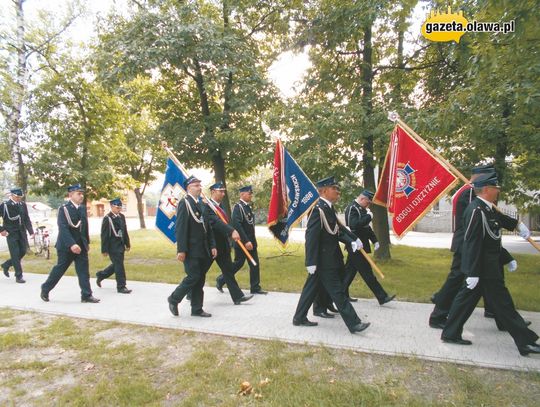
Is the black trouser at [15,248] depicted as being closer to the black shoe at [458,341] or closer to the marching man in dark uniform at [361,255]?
the marching man in dark uniform at [361,255]

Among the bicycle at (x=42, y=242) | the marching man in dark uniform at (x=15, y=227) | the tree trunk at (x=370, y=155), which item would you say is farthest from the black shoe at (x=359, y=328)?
the bicycle at (x=42, y=242)

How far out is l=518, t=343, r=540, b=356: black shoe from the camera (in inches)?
174

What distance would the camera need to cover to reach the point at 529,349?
4.43 metres

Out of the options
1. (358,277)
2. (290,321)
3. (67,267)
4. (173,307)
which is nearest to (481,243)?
(290,321)

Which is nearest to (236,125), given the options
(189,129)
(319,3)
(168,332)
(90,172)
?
(189,129)

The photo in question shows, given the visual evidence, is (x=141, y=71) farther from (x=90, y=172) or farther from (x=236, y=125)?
(x=90, y=172)

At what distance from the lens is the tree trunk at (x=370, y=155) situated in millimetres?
10836

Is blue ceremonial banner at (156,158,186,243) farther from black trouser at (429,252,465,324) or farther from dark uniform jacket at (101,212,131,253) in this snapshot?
black trouser at (429,252,465,324)

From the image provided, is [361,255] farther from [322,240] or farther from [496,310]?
[496,310]

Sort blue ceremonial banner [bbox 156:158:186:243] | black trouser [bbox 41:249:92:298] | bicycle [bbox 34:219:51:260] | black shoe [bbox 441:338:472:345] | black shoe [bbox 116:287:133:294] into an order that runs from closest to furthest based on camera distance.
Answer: black shoe [bbox 441:338:472:345], black trouser [bbox 41:249:92:298], black shoe [bbox 116:287:133:294], blue ceremonial banner [bbox 156:158:186:243], bicycle [bbox 34:219:51:260]

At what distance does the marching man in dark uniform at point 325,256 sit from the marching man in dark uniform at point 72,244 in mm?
4315

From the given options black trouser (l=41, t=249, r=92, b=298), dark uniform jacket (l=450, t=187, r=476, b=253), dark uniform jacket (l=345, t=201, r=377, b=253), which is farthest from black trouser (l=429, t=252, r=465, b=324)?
black trouser (l=41, t=249, r=92, b=298)

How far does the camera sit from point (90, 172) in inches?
662

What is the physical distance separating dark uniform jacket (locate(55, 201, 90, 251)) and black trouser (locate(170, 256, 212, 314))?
2.50 m
